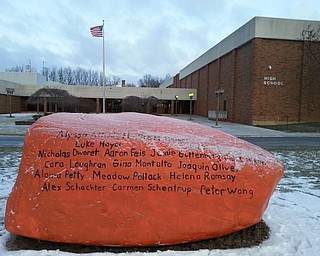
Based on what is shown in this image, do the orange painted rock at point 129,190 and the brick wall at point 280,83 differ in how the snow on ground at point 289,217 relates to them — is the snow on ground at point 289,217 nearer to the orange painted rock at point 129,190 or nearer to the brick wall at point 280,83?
the orange painted rock at point 129,190

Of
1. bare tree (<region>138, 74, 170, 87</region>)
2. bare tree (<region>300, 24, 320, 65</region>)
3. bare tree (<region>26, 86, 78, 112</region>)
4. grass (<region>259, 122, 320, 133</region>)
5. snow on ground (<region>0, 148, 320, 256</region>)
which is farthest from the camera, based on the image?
bare tree (<region>138, 74, 170, 87</region>)

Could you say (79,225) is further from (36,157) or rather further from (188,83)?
(188,83)

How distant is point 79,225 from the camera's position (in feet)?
10.6

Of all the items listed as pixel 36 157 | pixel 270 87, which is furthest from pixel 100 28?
pixel 36 157

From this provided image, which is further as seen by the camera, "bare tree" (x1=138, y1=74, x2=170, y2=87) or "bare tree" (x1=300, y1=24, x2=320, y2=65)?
"bare tree" (x1=138, y1=74, x2=170, y2=87)

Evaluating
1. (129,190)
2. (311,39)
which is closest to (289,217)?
(129,190)

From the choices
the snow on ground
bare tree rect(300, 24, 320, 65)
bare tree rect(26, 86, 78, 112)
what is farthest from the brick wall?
the snow on ground

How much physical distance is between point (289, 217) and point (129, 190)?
2568 millimetres

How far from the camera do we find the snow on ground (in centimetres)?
321

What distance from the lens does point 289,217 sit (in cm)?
434

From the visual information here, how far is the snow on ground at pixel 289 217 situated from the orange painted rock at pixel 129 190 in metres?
0.25

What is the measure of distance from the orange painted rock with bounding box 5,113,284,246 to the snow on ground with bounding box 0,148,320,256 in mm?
248

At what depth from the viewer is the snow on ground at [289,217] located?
3213 mm

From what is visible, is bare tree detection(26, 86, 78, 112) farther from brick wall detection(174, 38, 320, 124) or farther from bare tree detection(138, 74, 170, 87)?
bare tree detection(138, 74, 170, 87)
